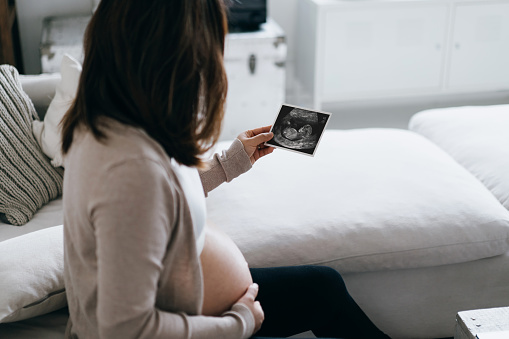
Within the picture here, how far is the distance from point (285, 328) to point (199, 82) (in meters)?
0.59

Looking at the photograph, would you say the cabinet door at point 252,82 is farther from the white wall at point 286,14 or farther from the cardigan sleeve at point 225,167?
the cardigan sleeve at point 225,167

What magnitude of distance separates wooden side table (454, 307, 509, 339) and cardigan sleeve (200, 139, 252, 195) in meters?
0.55

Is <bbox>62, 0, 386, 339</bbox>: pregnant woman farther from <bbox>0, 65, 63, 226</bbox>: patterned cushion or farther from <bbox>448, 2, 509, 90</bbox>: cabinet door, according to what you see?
<bbox>448, 2, 509, 90</bbox>: cabinet door

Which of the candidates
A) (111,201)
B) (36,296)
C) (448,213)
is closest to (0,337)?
(36,296)

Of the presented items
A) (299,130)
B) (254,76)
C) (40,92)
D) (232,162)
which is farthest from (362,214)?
(254,76)

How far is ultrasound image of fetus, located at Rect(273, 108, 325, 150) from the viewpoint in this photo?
1.38m

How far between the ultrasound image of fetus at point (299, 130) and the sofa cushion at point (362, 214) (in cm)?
26

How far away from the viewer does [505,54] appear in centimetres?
351

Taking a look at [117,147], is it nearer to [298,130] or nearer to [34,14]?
[298,130]

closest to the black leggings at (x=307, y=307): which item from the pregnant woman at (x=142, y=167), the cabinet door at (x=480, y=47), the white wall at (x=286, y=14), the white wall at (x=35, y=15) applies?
the pregnant woman at (x=142, y=167)

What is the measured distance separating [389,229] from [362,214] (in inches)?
3.2

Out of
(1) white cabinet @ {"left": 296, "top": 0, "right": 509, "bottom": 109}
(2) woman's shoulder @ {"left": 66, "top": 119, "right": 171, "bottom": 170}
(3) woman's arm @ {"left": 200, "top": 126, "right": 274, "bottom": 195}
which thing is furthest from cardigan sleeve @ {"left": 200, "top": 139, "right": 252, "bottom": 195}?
(1) white cabinet @ {"left": 296, "top": 0, "right": 509, "bottom": 109}

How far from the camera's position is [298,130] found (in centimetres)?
141

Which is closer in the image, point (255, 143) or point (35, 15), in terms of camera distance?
point (255, 143)
